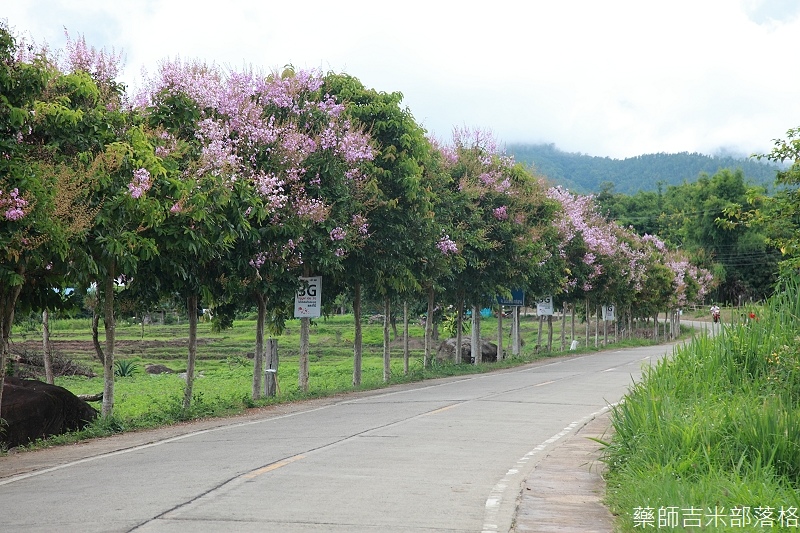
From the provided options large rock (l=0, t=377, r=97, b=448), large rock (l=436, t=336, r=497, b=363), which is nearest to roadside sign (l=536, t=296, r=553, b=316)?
large rock (l=436, t=336, r=497, b=363)

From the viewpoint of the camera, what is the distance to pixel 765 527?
25.0 ft

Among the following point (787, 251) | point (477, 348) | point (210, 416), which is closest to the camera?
point (210, 416)

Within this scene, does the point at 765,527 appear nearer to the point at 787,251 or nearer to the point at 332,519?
the point at 332,519

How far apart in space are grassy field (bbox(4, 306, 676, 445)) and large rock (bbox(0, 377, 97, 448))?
0.92 meters

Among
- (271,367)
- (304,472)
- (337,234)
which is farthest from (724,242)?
(304,472)

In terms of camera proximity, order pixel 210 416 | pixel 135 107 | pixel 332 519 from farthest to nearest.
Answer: pixel 210 416 → pixel 135 107 → pixel 332 519

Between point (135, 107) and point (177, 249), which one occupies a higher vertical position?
point (135, 107)

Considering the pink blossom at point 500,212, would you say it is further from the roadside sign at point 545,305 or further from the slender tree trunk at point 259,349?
the slender tree trunk at point 259,349

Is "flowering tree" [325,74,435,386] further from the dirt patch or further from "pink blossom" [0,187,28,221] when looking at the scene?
the dirt patch

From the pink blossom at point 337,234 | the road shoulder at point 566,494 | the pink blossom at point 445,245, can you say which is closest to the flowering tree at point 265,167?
the pink blossom at point 337,234

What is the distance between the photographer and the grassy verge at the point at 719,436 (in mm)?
8047

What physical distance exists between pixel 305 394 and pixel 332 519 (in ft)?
49.2

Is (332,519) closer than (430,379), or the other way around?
(332,519)

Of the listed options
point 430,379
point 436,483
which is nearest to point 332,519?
point 436,483
